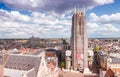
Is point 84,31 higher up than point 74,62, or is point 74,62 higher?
point 84,31

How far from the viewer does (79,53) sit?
117 metres

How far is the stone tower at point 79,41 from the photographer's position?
116125 mm

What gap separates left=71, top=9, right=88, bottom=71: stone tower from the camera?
11612cm

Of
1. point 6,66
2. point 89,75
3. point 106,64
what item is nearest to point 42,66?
point 6,66

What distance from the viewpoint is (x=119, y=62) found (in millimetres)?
104000

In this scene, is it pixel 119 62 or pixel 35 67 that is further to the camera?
pixel 119 62

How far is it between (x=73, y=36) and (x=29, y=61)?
58.0m

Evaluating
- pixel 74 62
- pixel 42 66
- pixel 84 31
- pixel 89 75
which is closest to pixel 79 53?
pixel 74 62

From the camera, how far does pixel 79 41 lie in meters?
117

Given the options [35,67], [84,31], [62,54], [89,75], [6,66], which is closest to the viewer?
[35,67]

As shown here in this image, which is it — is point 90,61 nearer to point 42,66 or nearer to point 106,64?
point 106,64

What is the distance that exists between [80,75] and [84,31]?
29096 mm

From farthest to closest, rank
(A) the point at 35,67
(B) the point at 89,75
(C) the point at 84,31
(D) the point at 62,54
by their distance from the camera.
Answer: (D) the point at 62,54
(C) the point at 84,31
(B) the point at 89,75
(A) the point at 35,67

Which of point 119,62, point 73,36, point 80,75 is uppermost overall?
point 73,36
